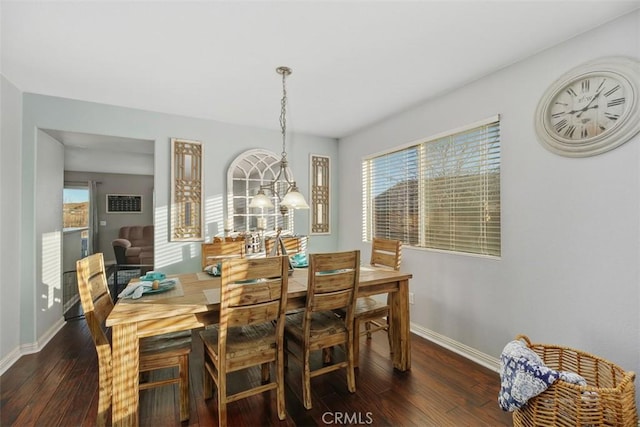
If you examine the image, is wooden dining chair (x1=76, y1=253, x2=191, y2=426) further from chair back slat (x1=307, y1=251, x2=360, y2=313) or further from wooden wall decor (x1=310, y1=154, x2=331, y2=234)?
wooden wall decor (x1=310, y1=154, x2=331, y2=234)

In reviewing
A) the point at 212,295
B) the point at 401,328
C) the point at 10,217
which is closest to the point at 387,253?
the point at 401,328

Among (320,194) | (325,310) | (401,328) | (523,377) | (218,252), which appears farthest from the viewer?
(320,194)

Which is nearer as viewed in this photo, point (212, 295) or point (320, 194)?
point (212, 295)

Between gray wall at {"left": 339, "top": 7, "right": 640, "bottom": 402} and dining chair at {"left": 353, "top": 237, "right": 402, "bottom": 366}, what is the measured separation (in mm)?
472

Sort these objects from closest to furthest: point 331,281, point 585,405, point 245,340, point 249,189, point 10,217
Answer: point 585,405, point 245,340, point 331,281, point 10,217, point 249,189

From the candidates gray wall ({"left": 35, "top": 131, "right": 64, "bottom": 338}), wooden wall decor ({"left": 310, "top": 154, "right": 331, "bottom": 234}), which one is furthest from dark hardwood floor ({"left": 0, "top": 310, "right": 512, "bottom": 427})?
wooden wall decor ({"left": 310, "top": 154, "right": 331, "bottom": 234})

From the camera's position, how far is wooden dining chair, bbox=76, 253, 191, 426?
5.42 feet

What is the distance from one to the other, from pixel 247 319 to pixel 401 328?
1.37 meters

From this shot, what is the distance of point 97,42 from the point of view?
200 cm

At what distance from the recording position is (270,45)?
205cm

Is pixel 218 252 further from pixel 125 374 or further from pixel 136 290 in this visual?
pixel 125 374

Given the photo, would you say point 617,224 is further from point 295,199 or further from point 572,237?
point 295,199

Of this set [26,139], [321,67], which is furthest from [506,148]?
[26,139]

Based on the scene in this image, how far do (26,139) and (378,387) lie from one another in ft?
12.8
